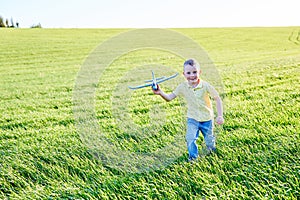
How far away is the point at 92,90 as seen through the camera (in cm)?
924

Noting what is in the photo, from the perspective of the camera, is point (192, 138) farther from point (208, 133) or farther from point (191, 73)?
point (191, 73)

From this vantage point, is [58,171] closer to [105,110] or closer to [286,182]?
[286,182]

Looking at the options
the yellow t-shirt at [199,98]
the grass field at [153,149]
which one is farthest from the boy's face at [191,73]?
the grass field at [153,149]

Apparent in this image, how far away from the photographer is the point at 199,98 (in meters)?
3.61

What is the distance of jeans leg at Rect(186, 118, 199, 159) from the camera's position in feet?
11.8

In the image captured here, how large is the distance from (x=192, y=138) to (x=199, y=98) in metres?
0.43

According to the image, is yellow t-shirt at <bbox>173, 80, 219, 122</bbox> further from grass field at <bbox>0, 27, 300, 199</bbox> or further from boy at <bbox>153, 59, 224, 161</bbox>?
grass field at <bbox>0, 27, 300, 199</bbox>

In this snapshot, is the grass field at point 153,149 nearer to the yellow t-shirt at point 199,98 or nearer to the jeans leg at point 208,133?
the jeans leg at point 208,133

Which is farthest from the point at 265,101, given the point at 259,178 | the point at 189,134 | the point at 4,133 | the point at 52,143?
the point at 4,133

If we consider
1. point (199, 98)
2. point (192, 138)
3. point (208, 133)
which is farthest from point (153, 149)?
point (199, 98)

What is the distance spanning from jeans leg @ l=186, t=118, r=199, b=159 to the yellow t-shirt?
77 millimetres

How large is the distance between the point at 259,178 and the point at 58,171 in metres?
1.99

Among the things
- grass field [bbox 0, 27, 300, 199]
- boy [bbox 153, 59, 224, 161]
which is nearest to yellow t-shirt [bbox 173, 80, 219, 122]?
boy [bbox 153, 59, 224, 161]

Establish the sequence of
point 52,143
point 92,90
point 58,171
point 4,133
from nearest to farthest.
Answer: point 58,171 → point 52,143 → point 4,133 → point 92,90
